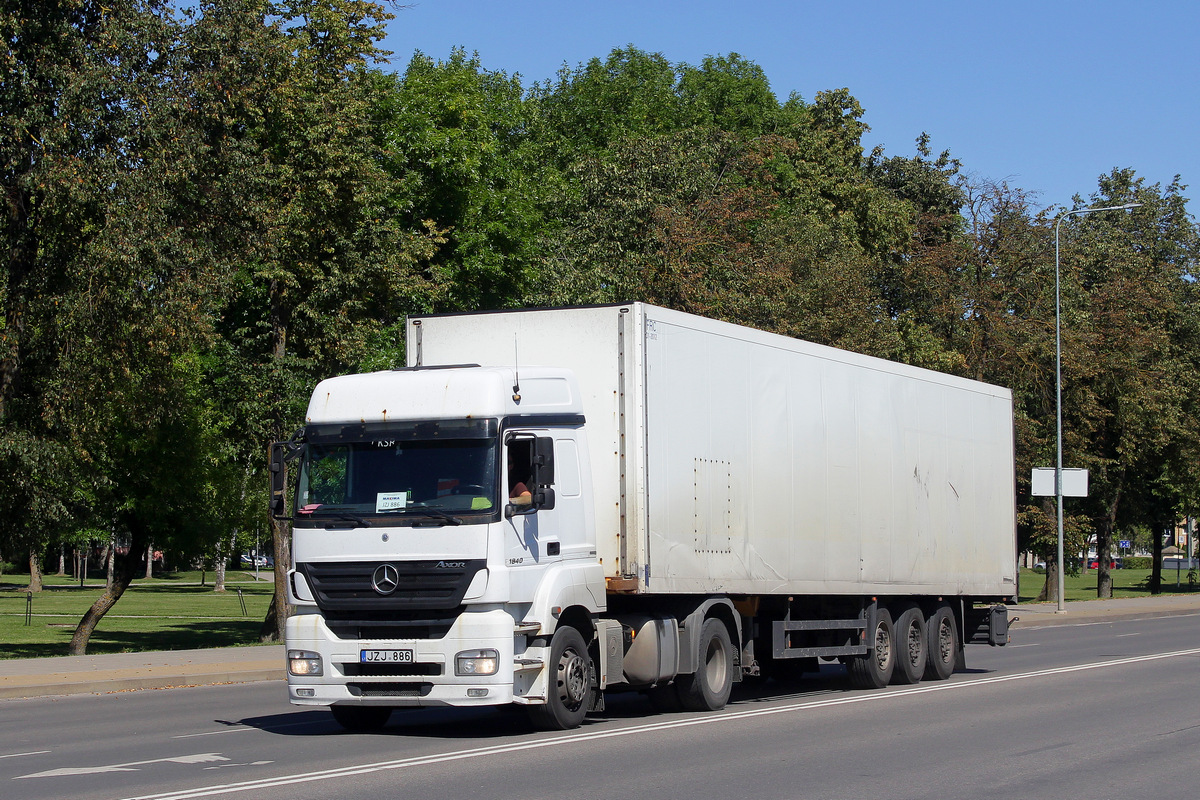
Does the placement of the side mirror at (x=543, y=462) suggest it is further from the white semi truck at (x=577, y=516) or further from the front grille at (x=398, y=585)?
the front grille at (x=398, y=585)

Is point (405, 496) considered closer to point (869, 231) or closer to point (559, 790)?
point (559, 790)

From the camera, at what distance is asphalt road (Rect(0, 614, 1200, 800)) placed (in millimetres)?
9195

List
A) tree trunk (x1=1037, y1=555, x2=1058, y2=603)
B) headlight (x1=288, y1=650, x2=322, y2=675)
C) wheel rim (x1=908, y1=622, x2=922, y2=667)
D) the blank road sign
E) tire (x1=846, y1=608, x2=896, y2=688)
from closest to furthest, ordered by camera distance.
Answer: headlight (x1=288, y1=650, x2=322, y2=675) → tire (x1=846, y1=608, x2=896, y2=688) → wheel rim (x1=908, y1=622, x2=922, y2=667) → the blank road sign → tree trunk (x1=1037, y1=555, x2=1058, y2=603)

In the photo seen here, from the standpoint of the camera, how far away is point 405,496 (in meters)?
11.6

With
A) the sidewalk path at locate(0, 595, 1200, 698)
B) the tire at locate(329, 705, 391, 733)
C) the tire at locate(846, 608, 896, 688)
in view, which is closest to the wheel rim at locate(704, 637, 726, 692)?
the tire at locate(846, 608, 896, 688)

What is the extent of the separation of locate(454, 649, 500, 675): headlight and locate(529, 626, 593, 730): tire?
642mm

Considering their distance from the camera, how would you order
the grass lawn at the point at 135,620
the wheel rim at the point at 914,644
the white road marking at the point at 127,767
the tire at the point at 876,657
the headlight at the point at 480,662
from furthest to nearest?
the grass lawn at the point at 135,620
the wheel rim at the point at 914,644
the tire at the point at 876,657
the headlight at the point at 480,662
the white road marking at the point at 127,767

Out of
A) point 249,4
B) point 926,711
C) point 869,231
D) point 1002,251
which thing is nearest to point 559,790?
point 926,711

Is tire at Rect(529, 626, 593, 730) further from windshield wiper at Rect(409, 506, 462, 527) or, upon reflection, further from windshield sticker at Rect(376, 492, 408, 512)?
windshield sticker at Rect(376, 492, 408, 512)

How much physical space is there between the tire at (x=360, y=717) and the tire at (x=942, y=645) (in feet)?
28.9

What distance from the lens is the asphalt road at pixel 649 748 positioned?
30.2 feet

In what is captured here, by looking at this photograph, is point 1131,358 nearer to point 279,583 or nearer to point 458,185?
point 458,185

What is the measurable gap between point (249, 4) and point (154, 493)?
11.9 m

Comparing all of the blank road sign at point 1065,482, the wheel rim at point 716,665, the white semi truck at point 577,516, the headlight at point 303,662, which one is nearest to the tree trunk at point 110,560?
the white semi truck at point 577,516
